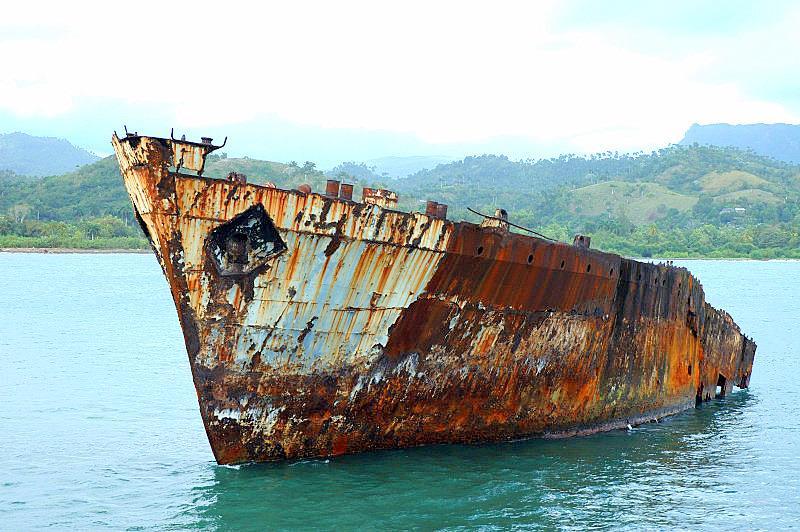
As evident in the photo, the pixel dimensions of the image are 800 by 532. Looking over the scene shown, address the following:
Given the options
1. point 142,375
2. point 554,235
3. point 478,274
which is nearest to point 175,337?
point 142,375

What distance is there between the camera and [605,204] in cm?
15612

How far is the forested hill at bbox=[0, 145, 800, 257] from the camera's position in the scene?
111m

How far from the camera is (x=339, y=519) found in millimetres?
10195

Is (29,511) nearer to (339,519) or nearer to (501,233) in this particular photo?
(339,519)

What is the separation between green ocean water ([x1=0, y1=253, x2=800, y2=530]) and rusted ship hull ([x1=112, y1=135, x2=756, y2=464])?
1.48ft

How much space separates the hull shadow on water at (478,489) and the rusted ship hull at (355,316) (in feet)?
0.95

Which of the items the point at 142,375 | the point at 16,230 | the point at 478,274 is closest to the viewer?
the point at 478,274

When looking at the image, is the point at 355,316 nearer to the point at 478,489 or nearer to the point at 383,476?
the point at 383,476

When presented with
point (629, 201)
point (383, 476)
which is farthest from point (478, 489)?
point (629, 201)

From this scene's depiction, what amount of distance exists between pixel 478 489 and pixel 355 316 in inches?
109

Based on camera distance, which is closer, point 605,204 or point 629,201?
point 605,204

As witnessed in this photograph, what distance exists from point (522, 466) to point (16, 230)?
347 feet

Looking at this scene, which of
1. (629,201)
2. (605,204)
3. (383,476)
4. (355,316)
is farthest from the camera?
(629,201)

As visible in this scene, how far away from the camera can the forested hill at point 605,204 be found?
111 m
